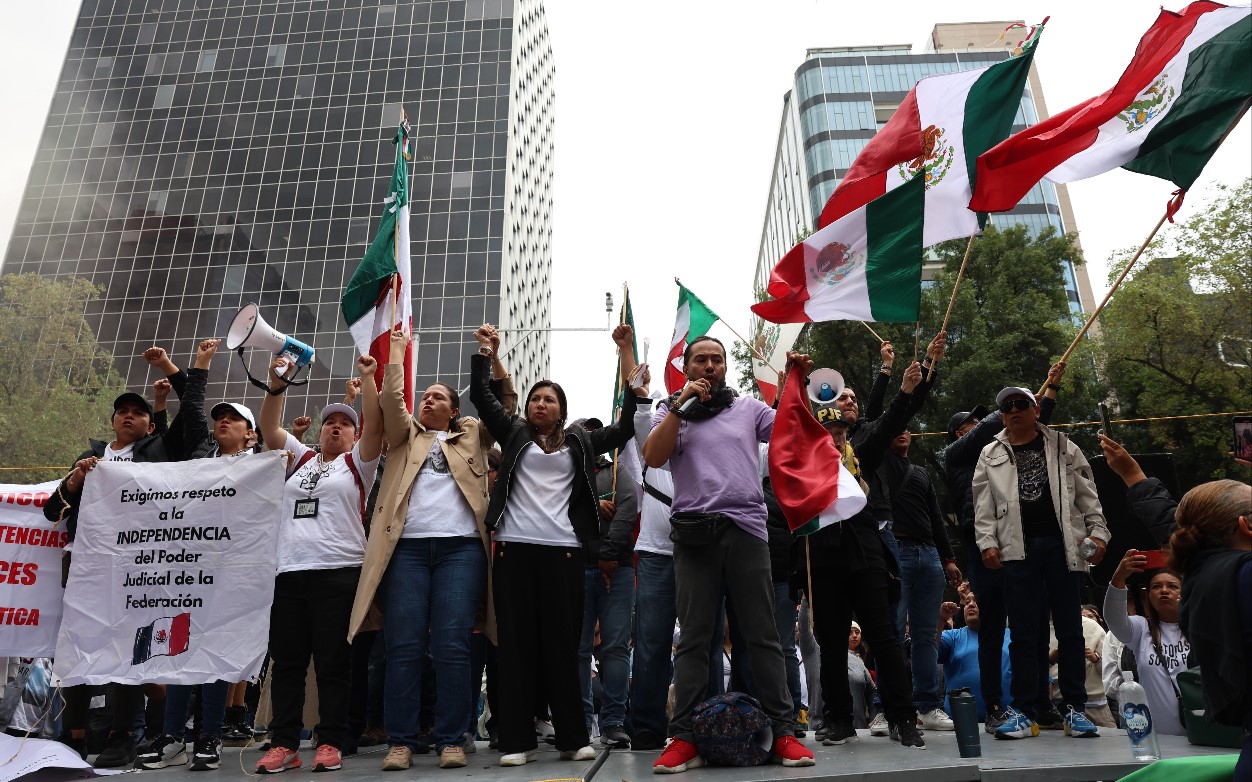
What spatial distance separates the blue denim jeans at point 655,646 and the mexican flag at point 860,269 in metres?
1.88

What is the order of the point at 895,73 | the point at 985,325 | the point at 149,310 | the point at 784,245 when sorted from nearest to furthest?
1. the point at 985,325
2. the point at 149,310
3. the point at 895,73
4. the point at 784,245

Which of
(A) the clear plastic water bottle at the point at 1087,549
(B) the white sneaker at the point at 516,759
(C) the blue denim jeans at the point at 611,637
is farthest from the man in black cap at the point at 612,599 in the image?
(A) the clear plastic water bottle at the point at 1087,549

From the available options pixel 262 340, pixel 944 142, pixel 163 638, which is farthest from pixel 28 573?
pixel 944 142

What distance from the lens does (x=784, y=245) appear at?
65.6m

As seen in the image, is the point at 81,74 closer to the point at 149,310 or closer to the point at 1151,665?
the point at 149,310

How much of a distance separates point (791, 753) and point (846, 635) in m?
1.23

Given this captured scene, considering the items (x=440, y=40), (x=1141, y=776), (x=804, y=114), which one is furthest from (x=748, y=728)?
(x=804, y=114)

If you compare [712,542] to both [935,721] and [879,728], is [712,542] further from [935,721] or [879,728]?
[935,721]

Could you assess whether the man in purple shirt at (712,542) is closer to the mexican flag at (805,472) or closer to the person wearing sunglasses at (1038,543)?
the mexican flag at (805,472)

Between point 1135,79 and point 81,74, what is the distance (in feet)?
188

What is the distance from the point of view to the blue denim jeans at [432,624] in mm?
4789

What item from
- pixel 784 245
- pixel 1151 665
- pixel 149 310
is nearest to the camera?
pixel 1151 665

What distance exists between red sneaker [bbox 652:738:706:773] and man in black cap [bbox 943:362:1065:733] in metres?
1.95

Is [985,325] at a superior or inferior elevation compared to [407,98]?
inferior
